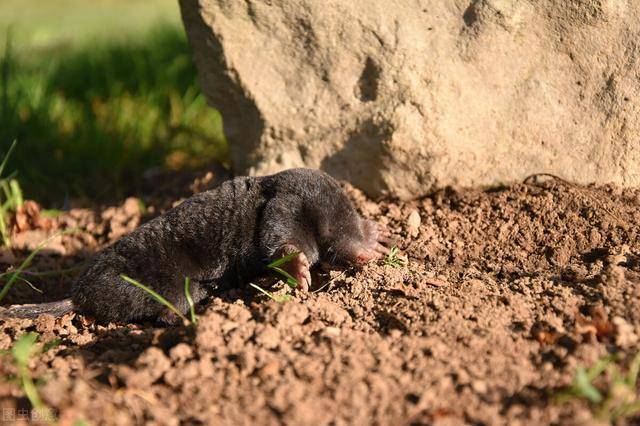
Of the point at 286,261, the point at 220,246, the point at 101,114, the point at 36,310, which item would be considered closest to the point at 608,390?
the point at 286,261

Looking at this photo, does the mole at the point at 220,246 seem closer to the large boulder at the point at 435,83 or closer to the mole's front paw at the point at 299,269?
the mole's front paw at the point at 299,269

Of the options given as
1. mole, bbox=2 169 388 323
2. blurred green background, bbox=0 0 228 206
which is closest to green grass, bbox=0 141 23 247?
blurred green background, bbox=0 0 228 206

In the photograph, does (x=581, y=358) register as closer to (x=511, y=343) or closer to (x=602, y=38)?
(x=511, y=343)

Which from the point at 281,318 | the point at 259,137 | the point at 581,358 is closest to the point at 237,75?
the point at 259,137

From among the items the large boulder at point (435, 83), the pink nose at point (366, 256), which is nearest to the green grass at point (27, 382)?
the pink nose at point (366, 256)

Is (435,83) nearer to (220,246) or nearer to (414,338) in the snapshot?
(220,246)

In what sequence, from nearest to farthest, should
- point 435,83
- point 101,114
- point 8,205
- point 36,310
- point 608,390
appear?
point 608,390, point 36,310, point 435,83, point 8,205, point 101,114

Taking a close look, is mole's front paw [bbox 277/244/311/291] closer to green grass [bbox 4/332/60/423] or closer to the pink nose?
the pink nose
